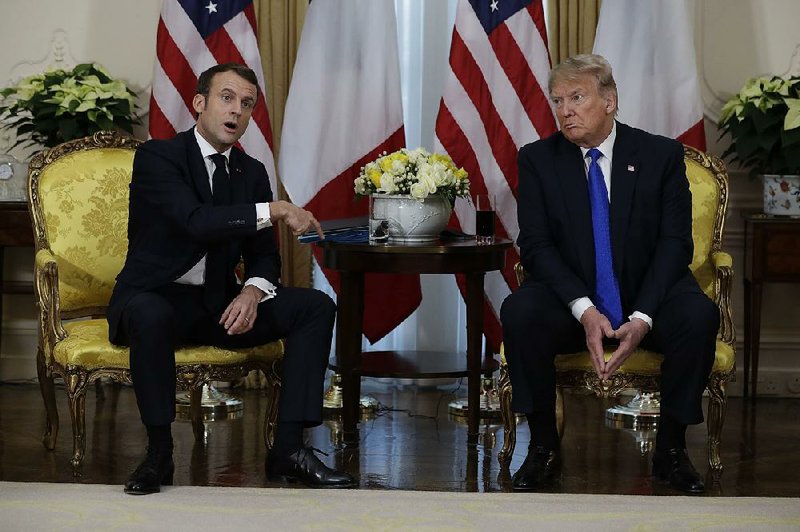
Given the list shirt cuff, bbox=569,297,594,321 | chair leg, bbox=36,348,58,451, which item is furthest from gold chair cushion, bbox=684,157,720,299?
chair leg, bbox=36,348,58,451

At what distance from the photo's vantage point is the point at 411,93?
5.82 m

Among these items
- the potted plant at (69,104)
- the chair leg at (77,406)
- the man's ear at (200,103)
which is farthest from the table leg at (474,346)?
the potted plant at (69,104)

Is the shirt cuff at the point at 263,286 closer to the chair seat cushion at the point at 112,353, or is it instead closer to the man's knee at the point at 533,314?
the chair seat cushion at the point at 112,353

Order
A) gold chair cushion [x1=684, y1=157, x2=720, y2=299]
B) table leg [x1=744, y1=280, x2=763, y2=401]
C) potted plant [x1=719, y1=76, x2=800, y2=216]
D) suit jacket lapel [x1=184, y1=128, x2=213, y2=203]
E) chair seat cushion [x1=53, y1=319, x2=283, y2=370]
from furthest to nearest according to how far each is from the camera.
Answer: table leg [x1=744, y1=280, x2=763, y2=401] → potted plant [x1=719, y1=76, x2=800, y2=216] → gold chair cushion [x1=684, y1=157, x2=720, y2=299] → suit jacket lapel [x1=184, y1=128, x2=213, y2=203] → chair seat cushion [x1=53, y1=319, x2=283, y2=370]

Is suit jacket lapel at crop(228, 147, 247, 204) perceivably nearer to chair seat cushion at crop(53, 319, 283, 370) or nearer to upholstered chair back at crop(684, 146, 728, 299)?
chair seat cushion at crop(53, 319, 283, 370)

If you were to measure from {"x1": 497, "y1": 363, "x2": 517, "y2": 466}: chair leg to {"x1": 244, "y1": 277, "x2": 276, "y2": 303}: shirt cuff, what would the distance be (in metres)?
0.86

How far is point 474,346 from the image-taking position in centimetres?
455

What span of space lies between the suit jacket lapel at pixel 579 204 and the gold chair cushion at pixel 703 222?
630 millimetres

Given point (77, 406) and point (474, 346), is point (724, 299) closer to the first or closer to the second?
point (474, 346)

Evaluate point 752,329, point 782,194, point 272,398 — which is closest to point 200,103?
point 272,398

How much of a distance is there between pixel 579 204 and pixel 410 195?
2.29ft

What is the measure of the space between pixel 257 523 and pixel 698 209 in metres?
2.19

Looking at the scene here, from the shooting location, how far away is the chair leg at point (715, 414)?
392 cm

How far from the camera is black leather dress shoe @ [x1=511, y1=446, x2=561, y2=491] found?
3787mm
